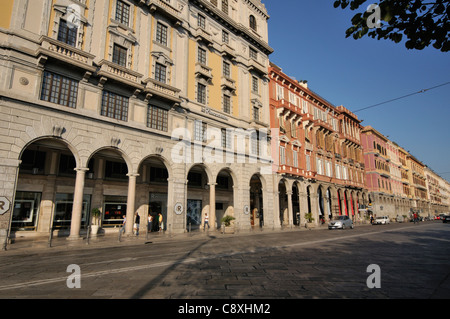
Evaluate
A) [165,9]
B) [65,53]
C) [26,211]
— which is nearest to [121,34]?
[65,53]

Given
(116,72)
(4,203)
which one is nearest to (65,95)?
(116,72)

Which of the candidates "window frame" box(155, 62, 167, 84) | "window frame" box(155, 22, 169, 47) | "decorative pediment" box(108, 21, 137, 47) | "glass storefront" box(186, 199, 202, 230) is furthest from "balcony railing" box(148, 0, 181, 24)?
"glass storefront" box(186, 199, 202, 230)

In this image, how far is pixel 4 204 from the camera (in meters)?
12.5

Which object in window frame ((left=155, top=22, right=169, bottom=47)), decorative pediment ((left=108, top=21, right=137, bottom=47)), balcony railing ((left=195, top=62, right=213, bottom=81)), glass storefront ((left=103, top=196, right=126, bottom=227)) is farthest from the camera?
balcony railing ((left=195, top=62, right=213, bottom=81))

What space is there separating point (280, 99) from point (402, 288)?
29965mm

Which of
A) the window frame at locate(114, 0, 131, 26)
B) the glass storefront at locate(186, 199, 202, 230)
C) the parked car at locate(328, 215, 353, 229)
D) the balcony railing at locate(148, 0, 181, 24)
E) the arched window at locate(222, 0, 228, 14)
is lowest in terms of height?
the parked car at locate(328, 215, 353, 229)

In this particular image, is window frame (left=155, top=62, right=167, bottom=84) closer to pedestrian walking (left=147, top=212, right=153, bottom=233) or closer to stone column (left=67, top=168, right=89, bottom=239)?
stone column (left=67, top=168, right=89, bottom=239)

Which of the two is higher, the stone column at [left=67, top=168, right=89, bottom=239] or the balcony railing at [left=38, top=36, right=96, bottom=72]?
the balcony railing at [left=38, top=36, right=96, bottom=72]

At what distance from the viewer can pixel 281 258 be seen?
28.7 feet

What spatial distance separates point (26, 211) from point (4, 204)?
5.28m

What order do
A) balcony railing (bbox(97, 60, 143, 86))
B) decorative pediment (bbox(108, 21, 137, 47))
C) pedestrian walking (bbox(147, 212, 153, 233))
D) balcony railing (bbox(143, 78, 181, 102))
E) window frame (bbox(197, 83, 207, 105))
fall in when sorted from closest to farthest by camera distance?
balcony railing (bbox(97, 60, 143, 86)), decorative pediment (bbox(108, 21, 137, 47)), balcony railing (bbox(143, 78, 181, 102)), pedestrian walking (bbox(147, 212, 153, 233)), window frame (bbox(197, 83, 207, 105))

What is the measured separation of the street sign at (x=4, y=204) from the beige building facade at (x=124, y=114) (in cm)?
16

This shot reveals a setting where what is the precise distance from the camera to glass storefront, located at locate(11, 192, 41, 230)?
16.5 m

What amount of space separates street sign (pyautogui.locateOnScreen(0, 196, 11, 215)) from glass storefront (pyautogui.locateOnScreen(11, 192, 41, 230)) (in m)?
4.92
